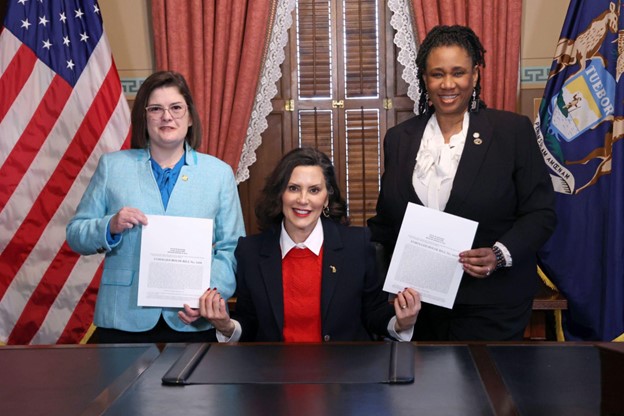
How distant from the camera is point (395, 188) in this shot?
2738mm

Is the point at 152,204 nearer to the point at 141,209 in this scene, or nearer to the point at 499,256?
the point at 141,209

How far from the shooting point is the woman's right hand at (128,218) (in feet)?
8.08

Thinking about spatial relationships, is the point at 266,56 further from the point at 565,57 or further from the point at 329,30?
the point at 565,57

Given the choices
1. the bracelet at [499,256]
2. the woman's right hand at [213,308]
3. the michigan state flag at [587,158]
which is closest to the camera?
the woman's right hand at [213,308]

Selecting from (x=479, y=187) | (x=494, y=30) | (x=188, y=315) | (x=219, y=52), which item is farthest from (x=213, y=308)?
(x=494, y=30)

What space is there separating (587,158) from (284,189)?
1964 millimetres

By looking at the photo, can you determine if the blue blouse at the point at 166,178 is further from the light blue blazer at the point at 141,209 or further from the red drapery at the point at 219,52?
the red drapery at the point at 219,52

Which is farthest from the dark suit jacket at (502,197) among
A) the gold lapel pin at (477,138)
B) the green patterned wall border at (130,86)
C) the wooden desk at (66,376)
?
the green patterned wall border at (130,86)

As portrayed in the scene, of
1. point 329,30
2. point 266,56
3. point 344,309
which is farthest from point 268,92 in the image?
point 344,309

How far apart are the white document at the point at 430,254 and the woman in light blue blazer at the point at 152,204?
0.57 m

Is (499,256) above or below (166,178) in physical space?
below

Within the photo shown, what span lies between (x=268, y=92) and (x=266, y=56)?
20 centimetres

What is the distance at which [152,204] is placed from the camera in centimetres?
264

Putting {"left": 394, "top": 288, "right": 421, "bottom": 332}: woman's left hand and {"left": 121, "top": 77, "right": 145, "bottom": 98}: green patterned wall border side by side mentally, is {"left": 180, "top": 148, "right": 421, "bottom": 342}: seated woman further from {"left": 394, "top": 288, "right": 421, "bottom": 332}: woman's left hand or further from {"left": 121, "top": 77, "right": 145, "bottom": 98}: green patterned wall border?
{"left": 121, "top": 77, "right": 145, "bottom": 98}: green patterned wall border
